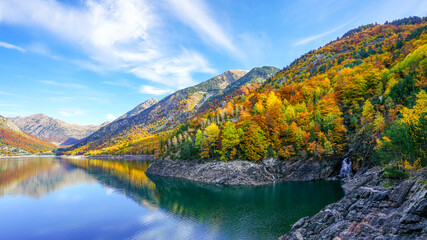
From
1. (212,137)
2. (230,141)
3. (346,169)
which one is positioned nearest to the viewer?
(346,169)

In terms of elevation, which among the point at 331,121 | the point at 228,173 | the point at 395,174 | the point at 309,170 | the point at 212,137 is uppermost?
the point at 331,121

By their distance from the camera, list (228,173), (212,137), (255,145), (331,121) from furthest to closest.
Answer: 1. (212,137)
2. (255,145)
3. (331,121)
4. (228,173)

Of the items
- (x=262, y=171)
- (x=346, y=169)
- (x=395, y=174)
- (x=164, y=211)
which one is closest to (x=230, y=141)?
(x=262, y=171)

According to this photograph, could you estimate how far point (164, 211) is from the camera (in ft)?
149

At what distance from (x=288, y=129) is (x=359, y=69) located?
49163mm

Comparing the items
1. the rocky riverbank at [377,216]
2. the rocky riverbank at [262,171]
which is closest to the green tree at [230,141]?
the rocky riverbank at [262,171]

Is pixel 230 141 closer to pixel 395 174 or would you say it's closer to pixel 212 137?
pixel 212 137

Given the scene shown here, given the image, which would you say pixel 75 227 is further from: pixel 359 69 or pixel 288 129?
pixel 359 69

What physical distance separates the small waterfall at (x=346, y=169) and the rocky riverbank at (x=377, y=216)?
129ft

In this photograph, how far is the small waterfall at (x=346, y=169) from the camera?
6247 centimetres

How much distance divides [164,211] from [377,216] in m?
39.3

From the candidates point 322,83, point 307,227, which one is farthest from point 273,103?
point 307,227

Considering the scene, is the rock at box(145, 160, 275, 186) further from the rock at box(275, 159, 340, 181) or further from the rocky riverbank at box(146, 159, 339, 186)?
the rock at box(275, 159, 340, 181)

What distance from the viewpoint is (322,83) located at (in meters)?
93.6
